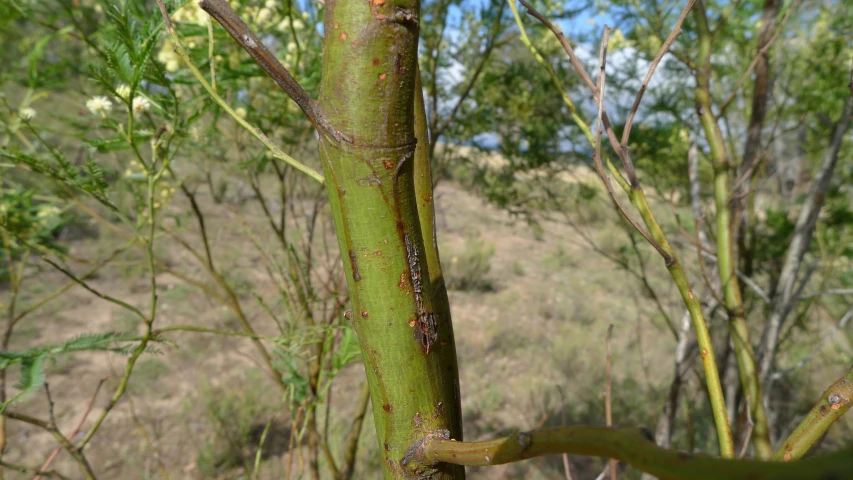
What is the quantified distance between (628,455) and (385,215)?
0.20 meters

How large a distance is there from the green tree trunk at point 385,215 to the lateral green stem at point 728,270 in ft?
1.74

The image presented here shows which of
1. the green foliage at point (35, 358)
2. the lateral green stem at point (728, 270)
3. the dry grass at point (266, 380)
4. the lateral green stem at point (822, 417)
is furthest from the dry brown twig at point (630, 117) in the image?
the dry grass at point (266, 380)

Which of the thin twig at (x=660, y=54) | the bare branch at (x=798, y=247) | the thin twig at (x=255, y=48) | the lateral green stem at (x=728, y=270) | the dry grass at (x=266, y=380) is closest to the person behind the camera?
the thin twig at (x=255, y=48)

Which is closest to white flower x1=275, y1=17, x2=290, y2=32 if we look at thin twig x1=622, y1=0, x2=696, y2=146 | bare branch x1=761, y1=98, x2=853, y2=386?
thin twig x1=622, y1=0, x2=696, y2=146

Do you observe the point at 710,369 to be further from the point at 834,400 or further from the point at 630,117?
the point at 630,117

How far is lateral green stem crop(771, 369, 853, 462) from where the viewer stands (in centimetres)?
35

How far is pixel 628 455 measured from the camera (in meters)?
0.21

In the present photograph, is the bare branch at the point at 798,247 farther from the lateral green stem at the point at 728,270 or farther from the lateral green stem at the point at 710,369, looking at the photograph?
the lateral green stem at the point at 710,369

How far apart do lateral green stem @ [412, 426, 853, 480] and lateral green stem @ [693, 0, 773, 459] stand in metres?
0.53

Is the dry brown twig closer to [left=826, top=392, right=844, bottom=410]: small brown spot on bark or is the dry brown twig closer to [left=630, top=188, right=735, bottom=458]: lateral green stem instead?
[left=630, top=188, right=735, bottom=458]: lateral green stem

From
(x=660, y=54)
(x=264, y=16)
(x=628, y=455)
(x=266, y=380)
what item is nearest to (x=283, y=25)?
(x=264, y=16)

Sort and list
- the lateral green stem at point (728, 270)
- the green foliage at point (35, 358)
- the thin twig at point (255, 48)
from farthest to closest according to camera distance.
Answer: the lateral green stem at point (728, 270)
the green foliage at point (35, 358)
the thin twig at point (255, 48)

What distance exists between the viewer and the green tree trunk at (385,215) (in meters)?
0.32

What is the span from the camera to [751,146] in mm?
1215
